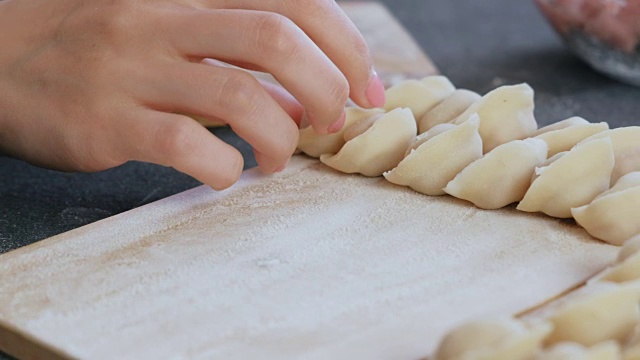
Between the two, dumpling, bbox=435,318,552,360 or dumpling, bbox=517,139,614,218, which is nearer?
dumpling, bbox=435,318,552,360

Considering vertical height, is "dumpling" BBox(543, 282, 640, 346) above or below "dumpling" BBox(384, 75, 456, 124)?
above

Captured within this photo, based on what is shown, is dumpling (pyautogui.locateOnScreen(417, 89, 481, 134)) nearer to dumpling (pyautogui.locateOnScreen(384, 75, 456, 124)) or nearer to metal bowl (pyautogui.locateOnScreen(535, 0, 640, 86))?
dumpling (pyautogui.locateOnScreen(384, 75, 456, 124))

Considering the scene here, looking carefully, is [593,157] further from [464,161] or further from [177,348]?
[177,348]

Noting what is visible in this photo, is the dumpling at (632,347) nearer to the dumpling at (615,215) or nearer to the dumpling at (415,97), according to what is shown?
the dumpling at (615,215)

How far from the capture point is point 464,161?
2.81ft

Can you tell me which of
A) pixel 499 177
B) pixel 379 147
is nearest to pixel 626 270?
pixel 499 177

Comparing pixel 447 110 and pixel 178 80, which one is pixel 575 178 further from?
pixel 178 80

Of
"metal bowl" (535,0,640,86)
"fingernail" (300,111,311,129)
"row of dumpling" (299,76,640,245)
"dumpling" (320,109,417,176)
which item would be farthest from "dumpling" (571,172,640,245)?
"metal bowl" (535,0,640,86)

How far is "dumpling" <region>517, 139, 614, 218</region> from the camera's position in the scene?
2.60 ft

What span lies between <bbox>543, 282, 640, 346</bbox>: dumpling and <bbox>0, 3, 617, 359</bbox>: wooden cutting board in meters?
0.08

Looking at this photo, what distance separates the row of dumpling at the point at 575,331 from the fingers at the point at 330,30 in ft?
1.14

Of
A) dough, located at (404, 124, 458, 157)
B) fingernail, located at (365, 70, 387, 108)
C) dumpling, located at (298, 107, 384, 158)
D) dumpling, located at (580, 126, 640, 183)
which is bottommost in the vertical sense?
dumpling, located at (298, 107, 384, 158)

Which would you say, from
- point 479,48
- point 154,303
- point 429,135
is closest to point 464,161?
point 429,135

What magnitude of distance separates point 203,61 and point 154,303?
326 millimetres
